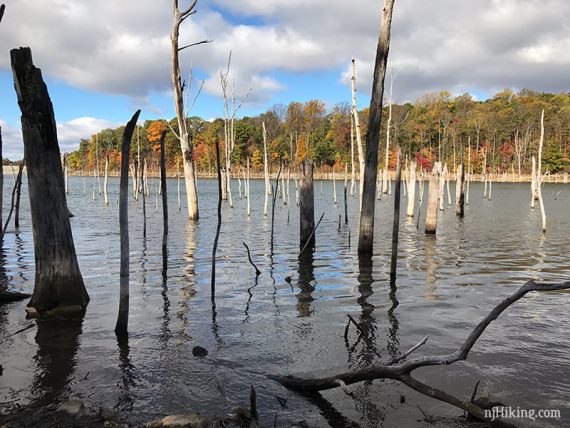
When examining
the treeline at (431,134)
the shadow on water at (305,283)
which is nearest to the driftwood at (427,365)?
the shadow on water at (305,283)

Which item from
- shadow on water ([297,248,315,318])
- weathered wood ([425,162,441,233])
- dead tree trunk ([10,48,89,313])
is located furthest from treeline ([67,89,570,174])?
dead tree trunk ([10,48,89,313])

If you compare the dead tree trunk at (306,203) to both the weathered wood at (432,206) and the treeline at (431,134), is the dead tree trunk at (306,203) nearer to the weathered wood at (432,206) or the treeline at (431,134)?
the weathered wood at (432,206)

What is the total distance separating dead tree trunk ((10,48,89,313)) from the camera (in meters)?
6.27

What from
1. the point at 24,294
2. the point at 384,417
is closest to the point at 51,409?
the point at 384,417

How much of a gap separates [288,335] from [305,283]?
3.40 meters

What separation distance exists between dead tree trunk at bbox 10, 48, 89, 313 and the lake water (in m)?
0.71

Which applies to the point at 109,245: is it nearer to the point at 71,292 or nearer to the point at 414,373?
the point at 71,292

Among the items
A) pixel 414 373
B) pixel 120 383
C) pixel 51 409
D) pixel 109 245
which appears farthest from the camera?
pixel 109 245

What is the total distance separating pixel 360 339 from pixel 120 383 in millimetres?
3096

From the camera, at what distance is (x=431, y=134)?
88.9 meters

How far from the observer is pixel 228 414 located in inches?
154

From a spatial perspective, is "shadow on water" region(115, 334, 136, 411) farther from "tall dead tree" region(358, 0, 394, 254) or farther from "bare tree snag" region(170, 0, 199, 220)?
"bare tree snag" region(170, 0, 199, 220)

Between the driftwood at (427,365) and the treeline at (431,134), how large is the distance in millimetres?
66348

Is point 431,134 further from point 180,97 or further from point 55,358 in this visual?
point 55,358
